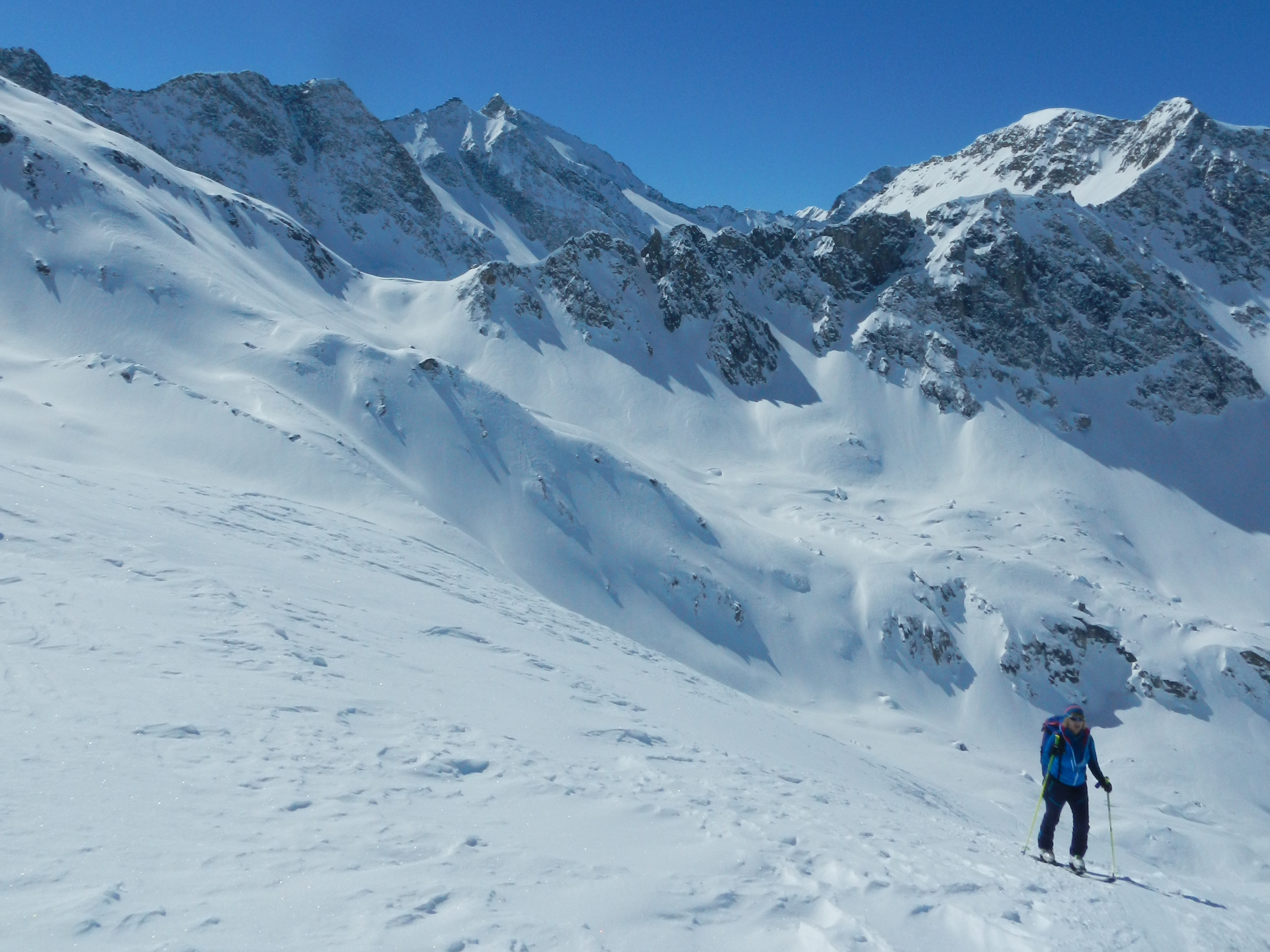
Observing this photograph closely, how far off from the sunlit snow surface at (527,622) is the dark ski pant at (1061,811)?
54cm

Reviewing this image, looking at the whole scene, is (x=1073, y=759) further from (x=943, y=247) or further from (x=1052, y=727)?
(x=943, y=247)

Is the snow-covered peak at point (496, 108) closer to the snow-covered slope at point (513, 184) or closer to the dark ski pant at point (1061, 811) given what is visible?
the snow-covered slope at point (513, 184)

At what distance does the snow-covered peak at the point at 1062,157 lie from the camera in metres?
78.8

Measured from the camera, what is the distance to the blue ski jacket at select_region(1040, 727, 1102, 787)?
29.3ft

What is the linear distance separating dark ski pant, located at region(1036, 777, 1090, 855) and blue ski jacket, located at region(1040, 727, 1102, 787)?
88 millimetres

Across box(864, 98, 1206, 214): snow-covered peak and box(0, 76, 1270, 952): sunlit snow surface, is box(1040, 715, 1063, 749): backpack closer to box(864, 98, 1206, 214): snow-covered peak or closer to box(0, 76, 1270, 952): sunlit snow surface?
box(0, 76, 1270, 952): sunlit snow surface

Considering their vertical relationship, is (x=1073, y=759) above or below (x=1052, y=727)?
below

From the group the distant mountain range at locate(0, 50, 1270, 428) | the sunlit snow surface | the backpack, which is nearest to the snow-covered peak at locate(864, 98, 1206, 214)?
the distant mountain range at locate(0, 50, 1270, 428)

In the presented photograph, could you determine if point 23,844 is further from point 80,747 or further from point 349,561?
point 349,561

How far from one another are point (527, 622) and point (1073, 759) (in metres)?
9.90

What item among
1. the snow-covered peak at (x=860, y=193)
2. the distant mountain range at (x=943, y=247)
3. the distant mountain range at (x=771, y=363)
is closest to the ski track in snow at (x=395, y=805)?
the distant mountain range at (x=771, y=363)

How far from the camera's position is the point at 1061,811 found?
895 cm

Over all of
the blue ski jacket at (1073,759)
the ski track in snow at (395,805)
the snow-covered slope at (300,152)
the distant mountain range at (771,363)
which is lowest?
the ski track in snow at (395,805)

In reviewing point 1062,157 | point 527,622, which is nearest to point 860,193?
point 1062,157
